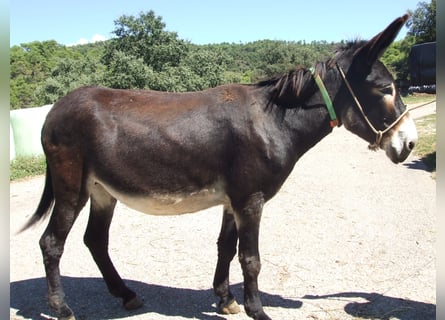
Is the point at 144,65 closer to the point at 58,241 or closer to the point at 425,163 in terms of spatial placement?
the point at 425,163

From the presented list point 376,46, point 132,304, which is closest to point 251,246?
point 132,304

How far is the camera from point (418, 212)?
22.6 ft

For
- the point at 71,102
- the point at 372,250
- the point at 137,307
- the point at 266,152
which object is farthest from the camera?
the point at 372,250

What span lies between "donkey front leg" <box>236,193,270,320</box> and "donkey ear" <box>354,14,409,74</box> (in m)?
1.47

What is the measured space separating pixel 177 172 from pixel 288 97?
4.01 feet

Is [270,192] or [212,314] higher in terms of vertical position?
[270,192]

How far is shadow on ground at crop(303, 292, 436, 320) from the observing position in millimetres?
3735

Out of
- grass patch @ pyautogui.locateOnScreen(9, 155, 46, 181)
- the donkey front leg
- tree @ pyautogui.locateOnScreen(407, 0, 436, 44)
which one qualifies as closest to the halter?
the donkey front leg

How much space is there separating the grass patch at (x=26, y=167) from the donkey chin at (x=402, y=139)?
10.8m

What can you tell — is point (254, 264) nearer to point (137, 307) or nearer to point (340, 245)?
point (137, 307)

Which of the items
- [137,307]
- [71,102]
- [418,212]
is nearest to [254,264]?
[137,307]

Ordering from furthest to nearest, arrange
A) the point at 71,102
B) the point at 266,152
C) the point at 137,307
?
the point at 137,307 → the point at 71,102 → the point at 266,152

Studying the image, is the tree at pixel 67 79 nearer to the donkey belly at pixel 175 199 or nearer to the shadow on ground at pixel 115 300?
the shadow on ground at pixel 115 300

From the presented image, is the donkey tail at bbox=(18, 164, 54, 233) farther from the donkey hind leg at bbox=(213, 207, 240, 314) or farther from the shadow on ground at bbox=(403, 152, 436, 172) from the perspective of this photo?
the shadow on ground at bbox=(403, 152, 436, 172)
